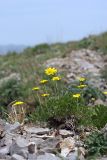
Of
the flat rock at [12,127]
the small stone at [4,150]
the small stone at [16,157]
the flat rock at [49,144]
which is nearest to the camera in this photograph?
the small stone at [16,157]

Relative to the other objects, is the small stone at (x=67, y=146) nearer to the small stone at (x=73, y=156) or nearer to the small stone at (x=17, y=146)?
the small stone at (x=73, y=156)

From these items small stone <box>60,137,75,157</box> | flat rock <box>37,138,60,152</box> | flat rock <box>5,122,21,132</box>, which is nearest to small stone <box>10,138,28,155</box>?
flat rock <box>37,138,60,152</box>

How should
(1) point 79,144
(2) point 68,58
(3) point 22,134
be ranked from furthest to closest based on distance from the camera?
(2) point 68,58 < (3) point 22,134 < (1) point 79,144

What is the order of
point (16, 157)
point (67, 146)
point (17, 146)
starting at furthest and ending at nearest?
point (67, 146) < point (17, 146) < point (16, 157)

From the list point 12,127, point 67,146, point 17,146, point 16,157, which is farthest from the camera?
point 12,127

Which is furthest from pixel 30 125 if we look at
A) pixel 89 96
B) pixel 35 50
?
pixel 35 50

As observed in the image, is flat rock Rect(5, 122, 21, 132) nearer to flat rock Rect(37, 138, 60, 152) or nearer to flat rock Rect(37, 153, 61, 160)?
flat rock Rect(37, 138, 60, 152)

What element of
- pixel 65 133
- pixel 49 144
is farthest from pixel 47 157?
pixel 65 133

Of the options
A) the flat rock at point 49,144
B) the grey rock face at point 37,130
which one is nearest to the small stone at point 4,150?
the flat rock at point 49,144

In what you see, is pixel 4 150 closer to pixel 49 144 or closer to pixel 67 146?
pixel 49 144

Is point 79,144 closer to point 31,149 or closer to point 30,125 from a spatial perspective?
point 31,149

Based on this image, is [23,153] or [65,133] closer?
[23,153]
